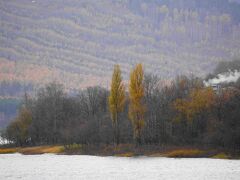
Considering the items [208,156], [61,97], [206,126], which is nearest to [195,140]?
[206,126]

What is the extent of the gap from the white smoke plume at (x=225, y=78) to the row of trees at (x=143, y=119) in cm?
2000

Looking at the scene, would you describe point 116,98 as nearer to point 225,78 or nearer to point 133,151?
point 133,151

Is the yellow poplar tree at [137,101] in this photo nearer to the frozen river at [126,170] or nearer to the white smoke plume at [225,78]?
the frozen river at [126,170]

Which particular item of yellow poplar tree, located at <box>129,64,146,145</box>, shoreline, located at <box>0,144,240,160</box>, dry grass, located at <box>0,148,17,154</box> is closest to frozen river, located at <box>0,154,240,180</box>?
shoreline, located at <box>0,144,240,160</box>

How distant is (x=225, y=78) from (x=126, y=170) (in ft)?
293

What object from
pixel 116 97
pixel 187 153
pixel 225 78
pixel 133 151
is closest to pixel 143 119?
pixel 133 151

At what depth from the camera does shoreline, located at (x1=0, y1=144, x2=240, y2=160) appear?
283 feet

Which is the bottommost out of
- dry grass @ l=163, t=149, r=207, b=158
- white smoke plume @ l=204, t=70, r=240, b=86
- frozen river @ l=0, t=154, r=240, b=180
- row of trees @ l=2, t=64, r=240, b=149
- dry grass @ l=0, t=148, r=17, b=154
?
frozen river @ l=0, t=154, r=240, b=180

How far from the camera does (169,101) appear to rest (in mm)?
110500

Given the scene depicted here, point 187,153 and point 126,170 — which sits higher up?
point 187,153

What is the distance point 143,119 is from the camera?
9694cm

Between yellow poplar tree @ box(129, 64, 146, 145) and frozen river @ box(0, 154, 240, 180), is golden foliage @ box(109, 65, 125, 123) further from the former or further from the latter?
frozen river @ box(0, 154, 240, 180)

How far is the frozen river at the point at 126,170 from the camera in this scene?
61125 millimetres

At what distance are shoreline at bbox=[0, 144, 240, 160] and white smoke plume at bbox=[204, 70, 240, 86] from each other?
51.8 metres
